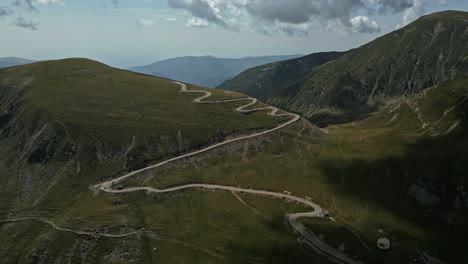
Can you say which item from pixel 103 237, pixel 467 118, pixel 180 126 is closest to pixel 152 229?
pixel 103 237

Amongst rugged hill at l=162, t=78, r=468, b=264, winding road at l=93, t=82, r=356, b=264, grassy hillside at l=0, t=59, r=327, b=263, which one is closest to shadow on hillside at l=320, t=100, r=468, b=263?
rugged hill at l=162, t=78, r=468, b=264

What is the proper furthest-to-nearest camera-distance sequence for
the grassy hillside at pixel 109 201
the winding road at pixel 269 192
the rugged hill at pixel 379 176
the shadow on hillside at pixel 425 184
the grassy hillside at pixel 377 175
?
1. the shadow on hillside at pixel 425 184
2. the grassy hillside at pixel 109 201
3. the grassy hillside at pixel 377 175
4. the rugged hill at pixel 379 176
5. the winding road at pixel 269 192

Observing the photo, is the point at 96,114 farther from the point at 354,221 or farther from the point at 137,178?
the point at 354,221

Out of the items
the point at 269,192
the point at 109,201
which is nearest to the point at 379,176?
the point at 269,192

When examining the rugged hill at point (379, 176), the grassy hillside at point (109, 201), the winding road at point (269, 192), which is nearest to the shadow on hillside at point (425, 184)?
the rugged hill at point (379, 176)

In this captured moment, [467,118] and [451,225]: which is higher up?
[467,118]

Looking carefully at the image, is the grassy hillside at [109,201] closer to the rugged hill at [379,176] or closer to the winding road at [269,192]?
the winding road at [269,192]
